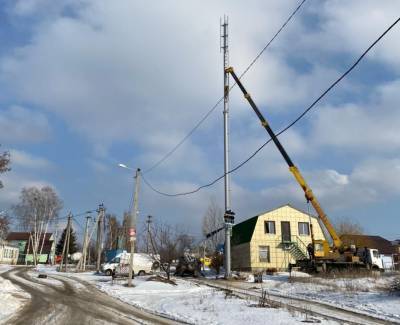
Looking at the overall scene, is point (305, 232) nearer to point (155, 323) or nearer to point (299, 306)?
point (299, 306)

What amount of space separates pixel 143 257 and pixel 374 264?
2161cm

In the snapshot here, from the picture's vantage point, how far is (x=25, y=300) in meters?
18.8

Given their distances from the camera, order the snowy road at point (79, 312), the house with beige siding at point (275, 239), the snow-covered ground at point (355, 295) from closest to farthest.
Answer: the snowy road at point (79, 312) < the snow-covered ground at point (355, 295) < the house with beige siding at point (275, 239)

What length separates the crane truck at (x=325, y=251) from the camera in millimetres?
34031

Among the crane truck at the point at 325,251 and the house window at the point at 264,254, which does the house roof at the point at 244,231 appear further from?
the crane truck at the point at 325,251

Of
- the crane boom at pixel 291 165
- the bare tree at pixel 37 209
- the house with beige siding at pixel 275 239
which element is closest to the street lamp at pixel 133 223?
the crane boom at pixel 291 165

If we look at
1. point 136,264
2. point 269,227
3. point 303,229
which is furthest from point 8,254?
point 303,229

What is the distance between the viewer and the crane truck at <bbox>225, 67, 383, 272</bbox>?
34.0 m

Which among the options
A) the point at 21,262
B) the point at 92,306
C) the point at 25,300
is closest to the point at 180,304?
the point at 92,306

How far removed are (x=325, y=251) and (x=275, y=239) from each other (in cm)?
1022

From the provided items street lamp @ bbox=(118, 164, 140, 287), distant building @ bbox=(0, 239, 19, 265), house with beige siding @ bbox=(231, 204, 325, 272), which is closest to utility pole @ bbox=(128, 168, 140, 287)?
street lamp @ bbox=(118, 164, 140, 287)

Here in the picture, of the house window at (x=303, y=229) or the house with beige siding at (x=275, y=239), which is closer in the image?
the house with beige siding at (x=275, y=239)

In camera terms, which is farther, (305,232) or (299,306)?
(305,232)

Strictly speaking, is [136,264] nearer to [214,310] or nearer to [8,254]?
[214,310]
